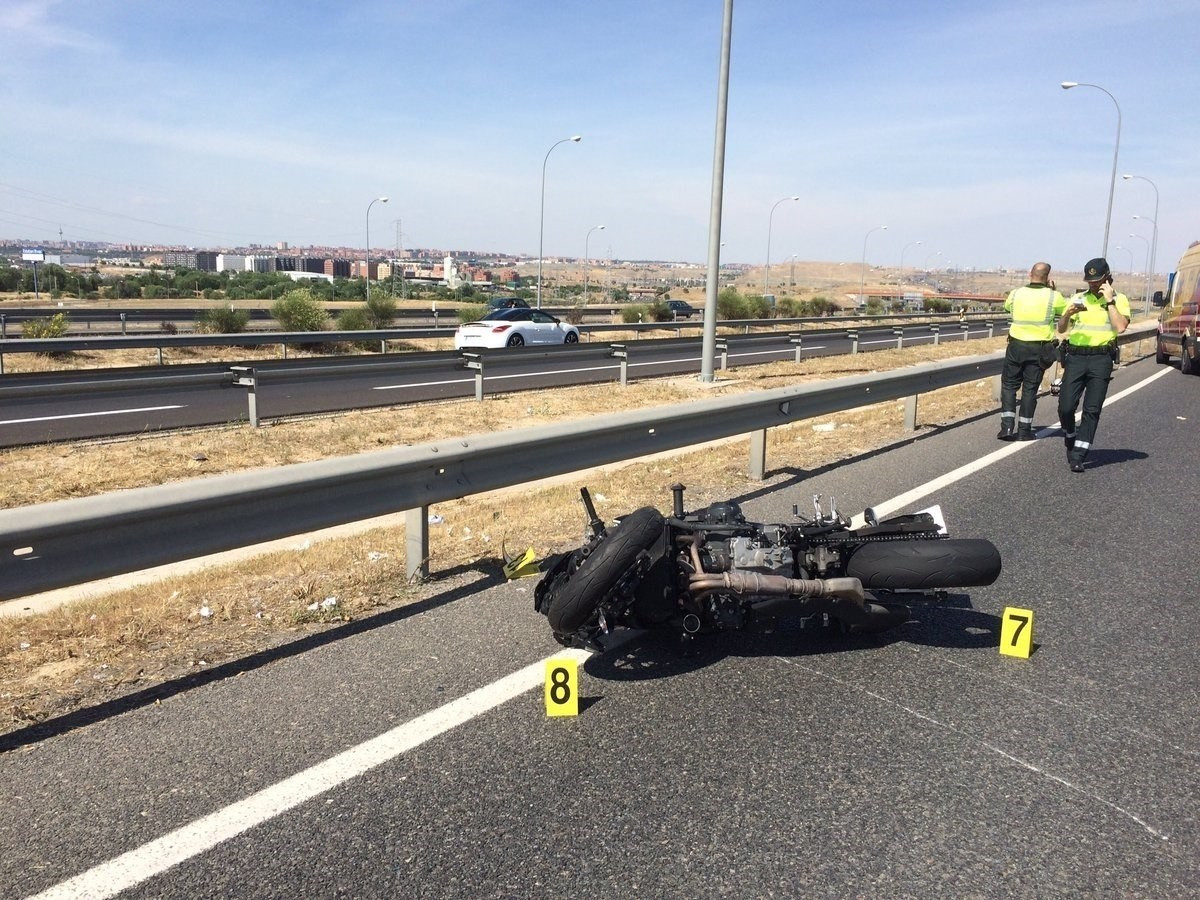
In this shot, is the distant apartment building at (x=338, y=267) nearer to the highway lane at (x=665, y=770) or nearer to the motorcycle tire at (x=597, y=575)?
the highway lane at (x=665, y=770)

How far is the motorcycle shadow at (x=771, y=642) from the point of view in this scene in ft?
15.0

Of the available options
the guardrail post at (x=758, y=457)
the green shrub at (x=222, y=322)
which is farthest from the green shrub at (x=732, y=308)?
the guardrail post at (x=758, y=457)

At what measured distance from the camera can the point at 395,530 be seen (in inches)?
319

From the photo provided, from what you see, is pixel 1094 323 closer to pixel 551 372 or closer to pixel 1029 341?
pixel 1029 341

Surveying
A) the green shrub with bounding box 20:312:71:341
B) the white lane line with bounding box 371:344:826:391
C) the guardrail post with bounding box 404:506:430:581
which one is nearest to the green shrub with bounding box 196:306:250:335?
the green shrub with bounding box 20:312:71:341

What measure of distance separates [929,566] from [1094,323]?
21.5ft

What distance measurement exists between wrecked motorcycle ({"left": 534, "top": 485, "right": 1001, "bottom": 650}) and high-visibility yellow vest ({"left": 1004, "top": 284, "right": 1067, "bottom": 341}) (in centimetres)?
673

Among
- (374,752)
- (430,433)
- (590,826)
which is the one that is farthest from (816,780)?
(430,433)

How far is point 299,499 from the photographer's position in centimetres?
503

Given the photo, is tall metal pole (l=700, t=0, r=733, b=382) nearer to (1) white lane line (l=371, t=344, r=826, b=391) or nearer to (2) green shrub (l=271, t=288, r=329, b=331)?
(1) white lane line (l=371, t=344, r=826, b=391)

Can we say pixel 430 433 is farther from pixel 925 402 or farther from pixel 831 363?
pixel 831 363

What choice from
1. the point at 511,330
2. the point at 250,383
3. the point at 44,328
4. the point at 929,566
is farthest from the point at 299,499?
the point at 44,328

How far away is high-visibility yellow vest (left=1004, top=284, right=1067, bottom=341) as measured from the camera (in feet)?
35.0

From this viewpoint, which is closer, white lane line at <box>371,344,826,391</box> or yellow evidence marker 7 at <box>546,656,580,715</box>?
yellow evidence marker 7 at <box>546,656,580,715</box>
